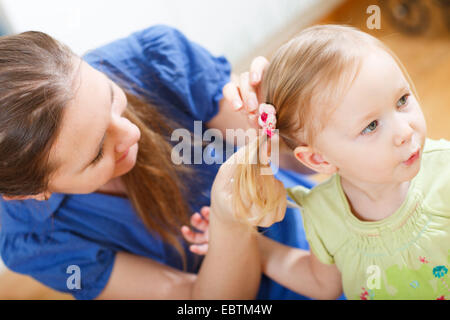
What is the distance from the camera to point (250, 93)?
85cm

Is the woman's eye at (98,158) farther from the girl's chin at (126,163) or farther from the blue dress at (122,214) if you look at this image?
the blue dress at (122,214)

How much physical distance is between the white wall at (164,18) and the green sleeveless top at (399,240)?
995 millimetres

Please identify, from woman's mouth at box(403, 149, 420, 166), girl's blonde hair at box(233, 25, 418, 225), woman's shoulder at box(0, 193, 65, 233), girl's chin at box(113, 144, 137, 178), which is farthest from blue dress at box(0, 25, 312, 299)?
woman's mouth at box(403, 149, 420, 166)

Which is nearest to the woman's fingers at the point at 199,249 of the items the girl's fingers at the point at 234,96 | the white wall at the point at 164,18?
the girl's fingers at the point at 234,96

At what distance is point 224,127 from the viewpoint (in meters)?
1.14

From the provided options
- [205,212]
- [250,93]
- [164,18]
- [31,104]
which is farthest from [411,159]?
[164,18]

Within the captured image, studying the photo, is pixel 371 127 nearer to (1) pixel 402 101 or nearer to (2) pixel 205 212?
(1) pixel 402 101

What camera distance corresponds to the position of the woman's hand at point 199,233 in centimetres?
103

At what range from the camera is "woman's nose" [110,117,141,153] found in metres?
0.84

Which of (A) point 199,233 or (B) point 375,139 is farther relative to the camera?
(A) point 199,233

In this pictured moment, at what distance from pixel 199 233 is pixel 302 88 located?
0.47 metres
